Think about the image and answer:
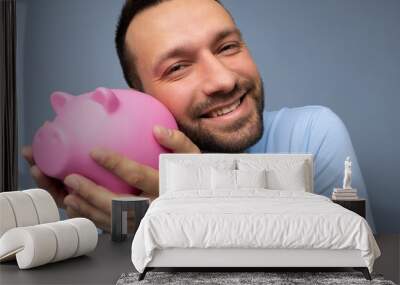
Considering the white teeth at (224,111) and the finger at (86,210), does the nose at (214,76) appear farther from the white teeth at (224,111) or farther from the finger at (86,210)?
the finger at (86,210)

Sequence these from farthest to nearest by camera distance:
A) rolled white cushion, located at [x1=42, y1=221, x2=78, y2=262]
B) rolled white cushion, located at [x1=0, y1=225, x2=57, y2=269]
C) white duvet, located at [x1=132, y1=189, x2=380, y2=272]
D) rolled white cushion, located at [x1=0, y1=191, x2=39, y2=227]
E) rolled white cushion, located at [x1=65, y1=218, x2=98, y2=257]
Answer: rolled white cushion, located at [x1=65, y1=218, x2=98, y2=257] → rolled white cushion, located at [x1=0, y1=191, x2=39, y2=227] → rolled white cushion, located at [x1=42, y1=221, x2=78, y2=262] → rolled white cushion, located at [x1=0, y1=225, x2=57, y2=269] → white duvet, located at [x1=132, y1=189, x2=380, y2=272]

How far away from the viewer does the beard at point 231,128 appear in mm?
6293

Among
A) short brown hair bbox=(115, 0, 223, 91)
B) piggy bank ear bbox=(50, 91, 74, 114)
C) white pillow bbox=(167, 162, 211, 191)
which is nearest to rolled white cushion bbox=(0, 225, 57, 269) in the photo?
→ white pillow bbox=(167, 162, 211, 191)

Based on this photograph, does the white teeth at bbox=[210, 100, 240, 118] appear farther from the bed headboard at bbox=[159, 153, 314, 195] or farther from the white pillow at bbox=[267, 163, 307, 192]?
the white pillow at bbox=[267, 163, 307, 192]

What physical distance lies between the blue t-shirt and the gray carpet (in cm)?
195

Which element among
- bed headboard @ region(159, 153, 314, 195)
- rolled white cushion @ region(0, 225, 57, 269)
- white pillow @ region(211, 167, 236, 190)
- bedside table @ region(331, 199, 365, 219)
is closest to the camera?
rolled white cushion @ region(0, 225, 57, 269)

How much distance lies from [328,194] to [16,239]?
10.3ft

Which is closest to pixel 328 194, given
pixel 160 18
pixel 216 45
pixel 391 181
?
pixel 391 181

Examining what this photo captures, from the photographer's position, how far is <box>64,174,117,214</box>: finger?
20.3ft

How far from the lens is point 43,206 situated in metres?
5.19

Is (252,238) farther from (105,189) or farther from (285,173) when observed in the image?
(105,189)

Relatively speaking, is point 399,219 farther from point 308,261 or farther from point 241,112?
point 308,261

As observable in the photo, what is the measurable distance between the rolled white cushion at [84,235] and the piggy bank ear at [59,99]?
1.67 meters

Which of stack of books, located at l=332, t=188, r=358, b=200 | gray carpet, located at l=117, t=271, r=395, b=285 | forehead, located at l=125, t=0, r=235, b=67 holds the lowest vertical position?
gray carpet, located at l=117, t=271, r=395, b=285
